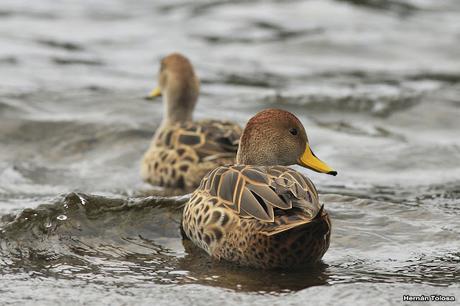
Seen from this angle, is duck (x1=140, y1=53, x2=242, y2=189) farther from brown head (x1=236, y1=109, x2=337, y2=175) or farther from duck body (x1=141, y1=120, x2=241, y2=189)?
brown head (x1=236, y1=109, x2=337, y2=175)

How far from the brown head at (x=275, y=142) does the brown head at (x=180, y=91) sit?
3.18 m

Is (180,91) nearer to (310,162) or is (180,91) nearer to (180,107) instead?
(180,107)

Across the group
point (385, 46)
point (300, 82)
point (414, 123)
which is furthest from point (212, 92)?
point (385, 46)

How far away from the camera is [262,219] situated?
6.22 metres

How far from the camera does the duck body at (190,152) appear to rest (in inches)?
359

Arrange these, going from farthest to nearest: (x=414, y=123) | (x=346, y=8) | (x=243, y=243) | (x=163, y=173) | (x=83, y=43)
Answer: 1. (x=346, y=8)
2. (x=83, y=43)
3. (x=414, y=123)
4. (x=163, y=173)
5. (x=243, y=243)

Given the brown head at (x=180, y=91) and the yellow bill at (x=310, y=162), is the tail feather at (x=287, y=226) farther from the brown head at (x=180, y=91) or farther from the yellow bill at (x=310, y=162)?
the brown head at (x=180, y=91)

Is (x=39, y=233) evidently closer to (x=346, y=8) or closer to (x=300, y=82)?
(x=300, y=82)

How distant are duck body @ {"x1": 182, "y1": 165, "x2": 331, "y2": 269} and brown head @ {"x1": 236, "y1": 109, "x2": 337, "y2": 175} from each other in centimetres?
48

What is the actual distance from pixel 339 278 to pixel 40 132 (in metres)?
6.02

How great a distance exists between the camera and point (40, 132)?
1164 cm

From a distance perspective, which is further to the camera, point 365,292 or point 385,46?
point 385,46

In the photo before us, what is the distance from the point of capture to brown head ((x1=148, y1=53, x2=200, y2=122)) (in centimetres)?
1050

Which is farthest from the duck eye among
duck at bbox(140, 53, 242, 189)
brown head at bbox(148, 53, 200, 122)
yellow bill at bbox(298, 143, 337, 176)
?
brown head at bbox(148, 53, 200, 122)
